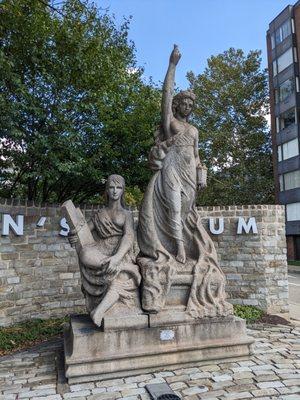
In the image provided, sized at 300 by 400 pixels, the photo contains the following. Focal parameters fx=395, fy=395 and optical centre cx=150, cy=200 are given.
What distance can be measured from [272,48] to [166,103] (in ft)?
101

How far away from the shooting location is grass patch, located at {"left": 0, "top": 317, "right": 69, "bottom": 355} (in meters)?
6.50

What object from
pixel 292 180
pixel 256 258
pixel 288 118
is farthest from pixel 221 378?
Answer: pixel 288 118

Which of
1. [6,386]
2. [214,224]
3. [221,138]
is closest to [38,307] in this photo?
[6,386]

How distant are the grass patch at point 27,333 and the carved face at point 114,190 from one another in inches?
122

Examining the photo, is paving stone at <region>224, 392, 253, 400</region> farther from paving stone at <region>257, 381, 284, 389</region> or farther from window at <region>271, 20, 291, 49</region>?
window at <region>271, 20, 291, 49</region>

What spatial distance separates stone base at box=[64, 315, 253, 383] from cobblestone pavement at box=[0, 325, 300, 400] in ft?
0.35

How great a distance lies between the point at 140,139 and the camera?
1080cm

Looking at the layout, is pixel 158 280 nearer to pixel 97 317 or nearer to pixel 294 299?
pixel 97 317

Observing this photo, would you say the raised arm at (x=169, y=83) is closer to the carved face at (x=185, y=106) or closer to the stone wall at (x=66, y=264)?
the carved face at (x=185, y=106)

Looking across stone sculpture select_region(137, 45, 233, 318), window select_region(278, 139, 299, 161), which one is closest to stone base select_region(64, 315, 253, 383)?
stone sculpture select_region(137, 45, 233, 318)

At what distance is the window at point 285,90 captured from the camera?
2966cm

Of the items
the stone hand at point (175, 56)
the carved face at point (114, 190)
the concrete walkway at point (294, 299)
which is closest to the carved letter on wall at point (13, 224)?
the carved face at point (114, 190)

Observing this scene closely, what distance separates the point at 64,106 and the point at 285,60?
2630 cm

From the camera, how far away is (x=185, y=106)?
5.79 m
